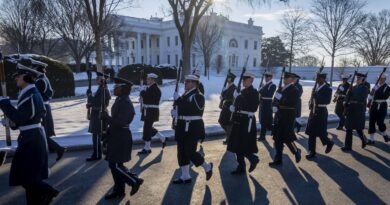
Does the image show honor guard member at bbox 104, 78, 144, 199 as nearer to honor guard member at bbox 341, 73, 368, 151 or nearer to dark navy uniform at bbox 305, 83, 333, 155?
dark navy uniform at bbox 305, 83, 333, 155

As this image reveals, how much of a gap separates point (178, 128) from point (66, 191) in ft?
6.82

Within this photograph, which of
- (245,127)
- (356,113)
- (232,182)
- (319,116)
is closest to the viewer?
(232,182)

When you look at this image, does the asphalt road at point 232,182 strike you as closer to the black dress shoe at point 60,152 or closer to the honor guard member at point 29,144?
the black dress shoe at point 60,152

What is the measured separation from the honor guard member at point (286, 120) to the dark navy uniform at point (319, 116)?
34.3 inches

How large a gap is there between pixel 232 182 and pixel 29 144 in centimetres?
340

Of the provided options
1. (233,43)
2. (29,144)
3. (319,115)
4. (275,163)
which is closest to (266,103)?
(319,115)

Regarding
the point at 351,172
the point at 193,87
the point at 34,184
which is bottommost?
the point at 351,172

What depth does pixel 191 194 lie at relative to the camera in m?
5.70

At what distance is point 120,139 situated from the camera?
17.7 feet

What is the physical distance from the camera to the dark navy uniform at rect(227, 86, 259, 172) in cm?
675

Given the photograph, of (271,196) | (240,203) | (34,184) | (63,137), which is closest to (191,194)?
(240,203)

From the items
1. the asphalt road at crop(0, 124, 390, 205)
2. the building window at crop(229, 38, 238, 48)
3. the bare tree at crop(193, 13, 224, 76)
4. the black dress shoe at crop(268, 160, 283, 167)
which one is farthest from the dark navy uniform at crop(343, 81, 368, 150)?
the building window at crop(229, 38, 238, 48)

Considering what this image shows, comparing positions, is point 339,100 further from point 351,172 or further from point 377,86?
point 351,172

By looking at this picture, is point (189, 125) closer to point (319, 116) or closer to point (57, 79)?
point (319, 116)
